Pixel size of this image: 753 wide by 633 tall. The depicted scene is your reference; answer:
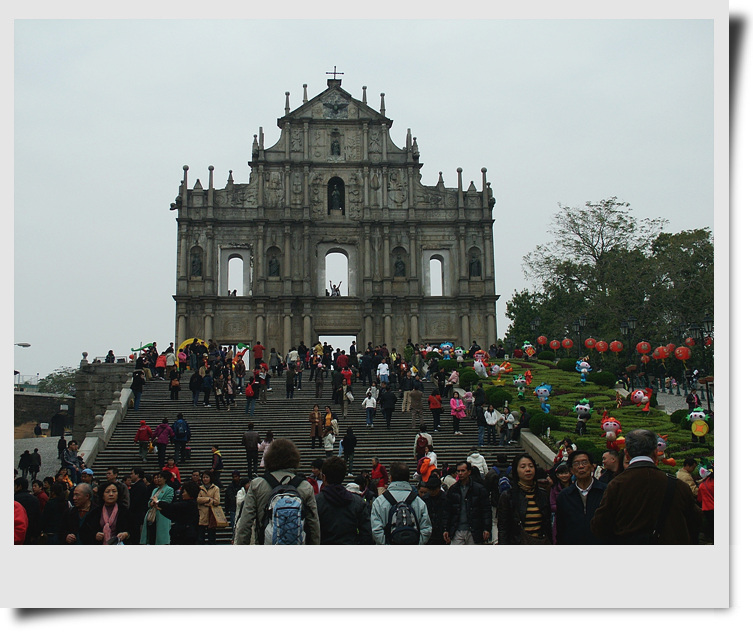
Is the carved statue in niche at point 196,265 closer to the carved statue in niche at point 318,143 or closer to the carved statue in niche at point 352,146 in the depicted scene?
the carved statue in niche at point 318,143

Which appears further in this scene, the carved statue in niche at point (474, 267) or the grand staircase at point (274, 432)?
the carved statue in niche at point (474, 267)

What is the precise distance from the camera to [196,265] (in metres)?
47.2

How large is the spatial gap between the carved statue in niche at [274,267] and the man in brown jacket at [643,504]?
41042 mm

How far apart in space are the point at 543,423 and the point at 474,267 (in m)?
24.9

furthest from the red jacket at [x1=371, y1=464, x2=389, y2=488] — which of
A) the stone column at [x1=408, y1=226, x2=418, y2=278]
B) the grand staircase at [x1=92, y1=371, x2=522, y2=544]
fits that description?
the stone column at [x1=408, y1=226, x2=418, y2=278]

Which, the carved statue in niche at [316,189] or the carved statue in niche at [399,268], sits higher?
the carved statue in niche at [316,189]

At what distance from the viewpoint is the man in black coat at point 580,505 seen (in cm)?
826

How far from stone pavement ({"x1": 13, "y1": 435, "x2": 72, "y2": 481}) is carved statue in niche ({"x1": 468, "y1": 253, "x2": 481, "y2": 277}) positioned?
73.5ft

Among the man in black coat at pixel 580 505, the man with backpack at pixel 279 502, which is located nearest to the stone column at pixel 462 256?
the man in black coat at pixel 580 505

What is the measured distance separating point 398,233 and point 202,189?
1065cm

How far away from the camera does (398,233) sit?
1912 inches

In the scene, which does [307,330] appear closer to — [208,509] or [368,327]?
[368,327]

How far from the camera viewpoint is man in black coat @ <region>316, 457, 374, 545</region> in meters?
8.46

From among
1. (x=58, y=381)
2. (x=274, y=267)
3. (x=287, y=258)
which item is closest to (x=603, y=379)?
(x=287, y=258)
